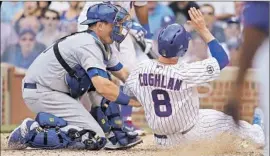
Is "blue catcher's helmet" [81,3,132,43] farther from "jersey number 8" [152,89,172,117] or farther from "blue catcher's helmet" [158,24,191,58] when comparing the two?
"jersey number 8" [152,89,172,117]

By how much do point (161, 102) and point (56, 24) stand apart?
4.52 metres

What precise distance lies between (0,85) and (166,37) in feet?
15.0

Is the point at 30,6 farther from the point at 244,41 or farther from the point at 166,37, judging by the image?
the point at 244,41

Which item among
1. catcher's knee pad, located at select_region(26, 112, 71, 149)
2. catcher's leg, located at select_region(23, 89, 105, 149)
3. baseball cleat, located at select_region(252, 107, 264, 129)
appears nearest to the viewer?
catcher's knee pad, located at select_region(26, 112, 71, 149)

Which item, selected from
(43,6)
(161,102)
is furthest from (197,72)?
(43,6)

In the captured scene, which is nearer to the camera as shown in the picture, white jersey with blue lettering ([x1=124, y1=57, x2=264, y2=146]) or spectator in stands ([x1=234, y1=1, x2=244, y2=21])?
white jersey with blue lettering ([x1=124, y1=57, x2=264, y2=146])

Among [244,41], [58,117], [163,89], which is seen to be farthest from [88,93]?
[244,41]

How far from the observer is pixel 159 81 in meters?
6.77

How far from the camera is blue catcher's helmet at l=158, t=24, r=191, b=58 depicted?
6.78 meters

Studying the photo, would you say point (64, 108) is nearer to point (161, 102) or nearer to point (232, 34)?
point (161, 102)

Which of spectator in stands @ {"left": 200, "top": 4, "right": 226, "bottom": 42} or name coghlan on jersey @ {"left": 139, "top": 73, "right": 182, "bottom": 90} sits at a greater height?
spectator in stands @ {"left": 200, "top": 4, "right": 226, "bottom": 42}

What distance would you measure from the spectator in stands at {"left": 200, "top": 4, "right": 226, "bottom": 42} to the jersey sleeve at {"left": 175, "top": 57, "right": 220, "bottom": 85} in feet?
14.1

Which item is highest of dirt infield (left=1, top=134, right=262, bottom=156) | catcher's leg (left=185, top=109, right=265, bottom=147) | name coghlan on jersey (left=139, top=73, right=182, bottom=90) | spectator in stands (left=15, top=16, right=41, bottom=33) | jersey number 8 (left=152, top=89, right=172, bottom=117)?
spectator in stands (left=15, top=16, right=41, bottom=33)

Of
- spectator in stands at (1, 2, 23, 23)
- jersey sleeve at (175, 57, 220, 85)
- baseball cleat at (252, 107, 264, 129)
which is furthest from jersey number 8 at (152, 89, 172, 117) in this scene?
spectator in stands at (1, 2, 23, 23)
